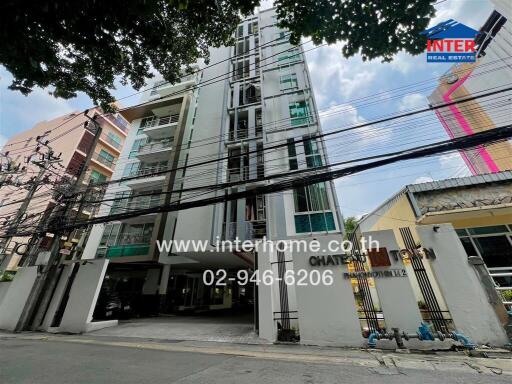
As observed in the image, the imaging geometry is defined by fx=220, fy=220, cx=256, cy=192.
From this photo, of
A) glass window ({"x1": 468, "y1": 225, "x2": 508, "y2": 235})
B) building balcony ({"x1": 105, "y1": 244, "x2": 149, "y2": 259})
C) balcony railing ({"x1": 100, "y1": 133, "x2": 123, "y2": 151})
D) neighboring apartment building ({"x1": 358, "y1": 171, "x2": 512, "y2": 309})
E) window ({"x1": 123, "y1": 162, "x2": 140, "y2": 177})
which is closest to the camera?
neighboring apartment building ({"x1": 358, "y1": 171, "x2": 512, "y2": 309})

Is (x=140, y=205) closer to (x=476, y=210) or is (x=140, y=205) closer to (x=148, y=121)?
(x=148, y=121)

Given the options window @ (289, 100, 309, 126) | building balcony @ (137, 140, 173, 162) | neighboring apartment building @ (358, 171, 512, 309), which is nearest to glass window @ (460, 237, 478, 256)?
neighboring apartment building @ (358, 171, 512, 309)

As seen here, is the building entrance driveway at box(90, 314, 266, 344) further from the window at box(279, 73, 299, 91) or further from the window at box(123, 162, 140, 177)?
the window at box(279, 73, 299, 91)

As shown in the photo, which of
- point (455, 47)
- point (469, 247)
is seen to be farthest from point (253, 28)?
point (469, 247)

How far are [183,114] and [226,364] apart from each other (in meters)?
17.1

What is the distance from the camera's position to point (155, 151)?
1636 cm

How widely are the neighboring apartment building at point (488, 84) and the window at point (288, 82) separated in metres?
7.94

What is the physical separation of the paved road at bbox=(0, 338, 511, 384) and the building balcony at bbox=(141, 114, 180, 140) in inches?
604

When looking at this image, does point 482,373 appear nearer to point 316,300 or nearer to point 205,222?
point 316,300

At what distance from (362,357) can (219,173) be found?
383 inches

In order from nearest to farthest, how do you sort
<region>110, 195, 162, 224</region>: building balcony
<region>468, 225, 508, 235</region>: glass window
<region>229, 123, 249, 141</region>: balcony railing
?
<region>468, 225, 508, 235</region>: glass window, <region>229, 123, 249, 141</region>: balcony railing, <region>110, 195, 162, 224</region>: building balcony

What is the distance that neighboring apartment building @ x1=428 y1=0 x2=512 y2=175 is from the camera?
10648mm

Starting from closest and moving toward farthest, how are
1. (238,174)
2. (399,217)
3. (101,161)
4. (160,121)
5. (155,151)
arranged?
(399,217) < (238,174) < (155,151) < (160,121) < (101,161)

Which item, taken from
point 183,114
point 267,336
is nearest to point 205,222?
point 267,336
